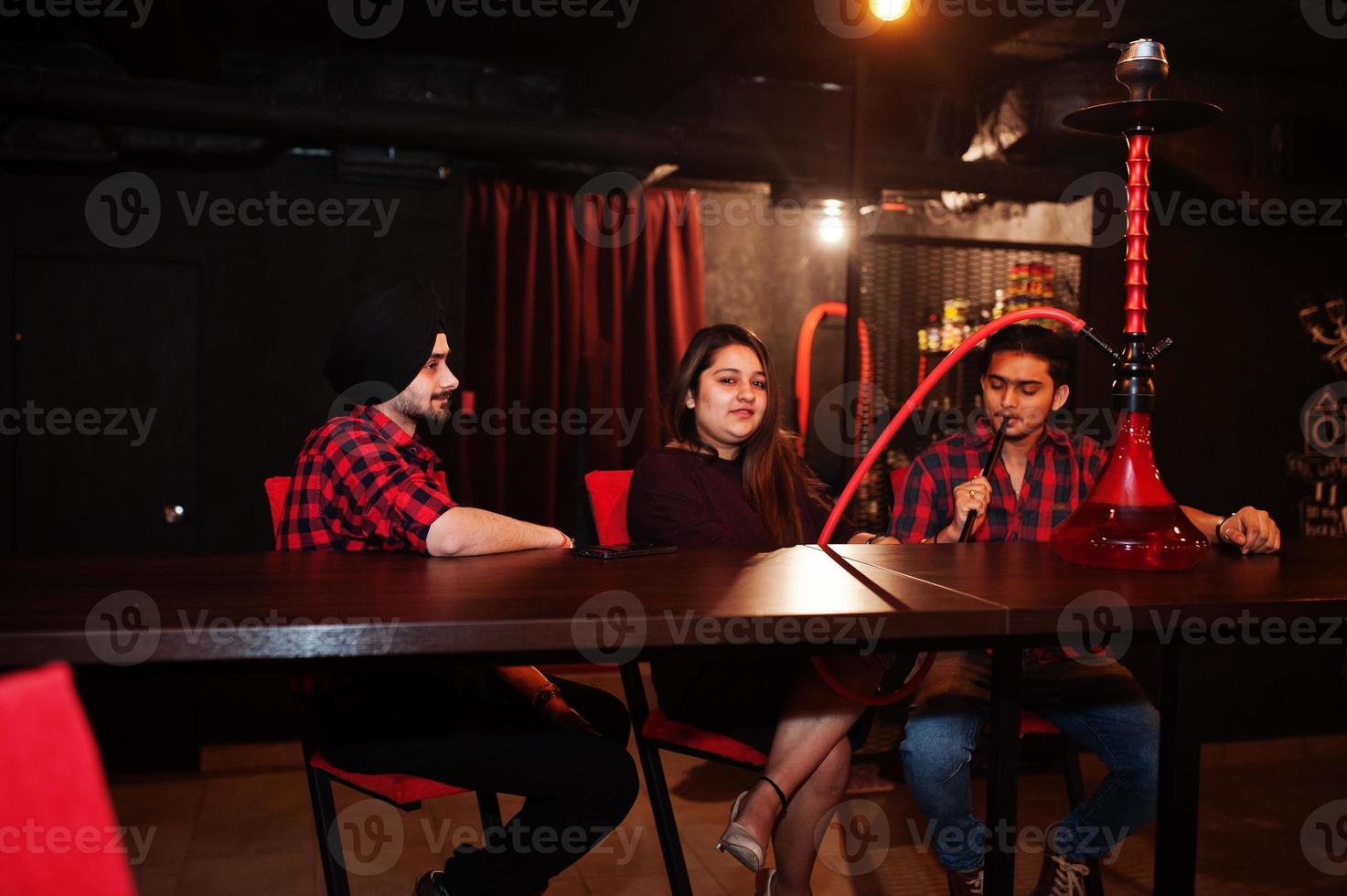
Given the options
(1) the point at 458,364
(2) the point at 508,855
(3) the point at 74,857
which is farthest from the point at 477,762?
(1) the point at 458,364

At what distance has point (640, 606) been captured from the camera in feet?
4.12

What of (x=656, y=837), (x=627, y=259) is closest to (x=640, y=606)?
(x=656, y=837)

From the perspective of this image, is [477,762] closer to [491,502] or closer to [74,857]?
[74,857]

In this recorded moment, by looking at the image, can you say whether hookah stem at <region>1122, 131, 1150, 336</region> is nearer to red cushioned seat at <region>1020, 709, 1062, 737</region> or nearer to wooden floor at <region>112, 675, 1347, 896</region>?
red cushioned seat at <region>1020, 709, 1062, 737</region>

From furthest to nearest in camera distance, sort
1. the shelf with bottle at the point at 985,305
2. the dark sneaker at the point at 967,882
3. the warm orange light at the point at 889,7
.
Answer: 1. the shelf with bottle at the point at 985,305
2. the warm orange light at the point at 889,7
3. the dark sneaker at the point at 967,882

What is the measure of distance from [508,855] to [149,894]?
1.34m

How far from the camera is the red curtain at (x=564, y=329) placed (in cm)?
514

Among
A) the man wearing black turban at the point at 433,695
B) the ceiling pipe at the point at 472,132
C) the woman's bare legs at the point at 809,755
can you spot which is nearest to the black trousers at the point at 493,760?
the man wearing black turban at the point at 433,695

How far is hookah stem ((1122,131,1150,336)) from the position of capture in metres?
1.62

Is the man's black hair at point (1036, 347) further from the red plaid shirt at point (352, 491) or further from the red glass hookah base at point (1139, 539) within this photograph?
the red plaid shirt at point (352, 491)

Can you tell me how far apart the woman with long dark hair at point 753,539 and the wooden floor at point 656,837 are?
0.80 metres

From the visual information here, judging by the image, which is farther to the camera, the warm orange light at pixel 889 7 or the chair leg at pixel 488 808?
the warm orange light at pixel 889 7

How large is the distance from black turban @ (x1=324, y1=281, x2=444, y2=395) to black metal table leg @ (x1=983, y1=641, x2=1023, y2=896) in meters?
1.16

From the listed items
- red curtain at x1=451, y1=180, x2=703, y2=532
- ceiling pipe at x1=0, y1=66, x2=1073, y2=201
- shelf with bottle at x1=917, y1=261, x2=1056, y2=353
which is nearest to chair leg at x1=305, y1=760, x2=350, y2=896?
ceiling pipe at x1=0, y1=66, x2=1073, y2=201
